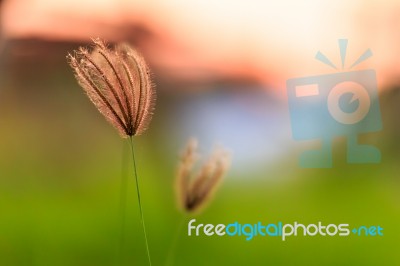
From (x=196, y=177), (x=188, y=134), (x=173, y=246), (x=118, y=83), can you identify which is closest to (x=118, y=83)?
(x=118, y=83)

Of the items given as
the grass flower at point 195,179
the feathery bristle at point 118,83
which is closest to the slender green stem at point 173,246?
the grass flower at point 195,179

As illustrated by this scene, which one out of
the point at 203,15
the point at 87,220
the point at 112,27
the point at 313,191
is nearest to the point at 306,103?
the point at 313,191

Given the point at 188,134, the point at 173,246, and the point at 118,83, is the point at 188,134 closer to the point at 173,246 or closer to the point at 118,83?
the point at 118,83

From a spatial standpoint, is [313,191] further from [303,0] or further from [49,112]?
[49,112]

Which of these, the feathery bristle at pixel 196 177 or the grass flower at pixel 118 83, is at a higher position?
the grass flower at pixel 118 83

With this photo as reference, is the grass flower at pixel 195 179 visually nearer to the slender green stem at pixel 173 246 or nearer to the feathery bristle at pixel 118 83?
the slender green stem at pixel 173 246

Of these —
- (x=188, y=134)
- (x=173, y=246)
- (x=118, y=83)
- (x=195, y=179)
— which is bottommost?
(x=173, y=246)

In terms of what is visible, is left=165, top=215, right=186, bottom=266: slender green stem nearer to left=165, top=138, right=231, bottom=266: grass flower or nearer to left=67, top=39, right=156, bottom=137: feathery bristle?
left=165, top=138, right=231, bottom=266: grass flower

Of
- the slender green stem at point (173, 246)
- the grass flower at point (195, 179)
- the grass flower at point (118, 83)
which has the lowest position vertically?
the slender green stem at point (173, 246)
